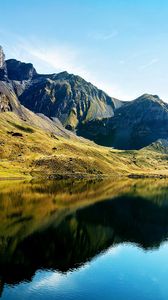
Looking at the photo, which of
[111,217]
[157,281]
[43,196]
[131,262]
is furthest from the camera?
[43,196]

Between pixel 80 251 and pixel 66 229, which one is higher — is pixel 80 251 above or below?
below

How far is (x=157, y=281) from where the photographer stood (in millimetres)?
79812

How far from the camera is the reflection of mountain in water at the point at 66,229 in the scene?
278ft

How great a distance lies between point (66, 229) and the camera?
121 meters

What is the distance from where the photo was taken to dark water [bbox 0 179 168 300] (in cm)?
7050

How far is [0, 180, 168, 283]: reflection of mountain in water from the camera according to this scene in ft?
278

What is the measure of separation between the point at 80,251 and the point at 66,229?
2611 centimetres

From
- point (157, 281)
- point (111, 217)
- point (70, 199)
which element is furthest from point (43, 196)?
point (157, 281)

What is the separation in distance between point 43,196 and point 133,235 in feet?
234

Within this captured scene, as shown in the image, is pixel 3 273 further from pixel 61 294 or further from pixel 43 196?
pixel 43 196

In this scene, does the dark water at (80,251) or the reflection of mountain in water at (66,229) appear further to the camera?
the reflection of mountain in water at (66,229)

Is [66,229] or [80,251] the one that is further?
[66,229]

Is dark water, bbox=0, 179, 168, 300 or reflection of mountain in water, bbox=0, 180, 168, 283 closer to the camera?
dark water, bbox=0, 179, 168, 300

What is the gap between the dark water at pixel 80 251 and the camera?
70.5m
